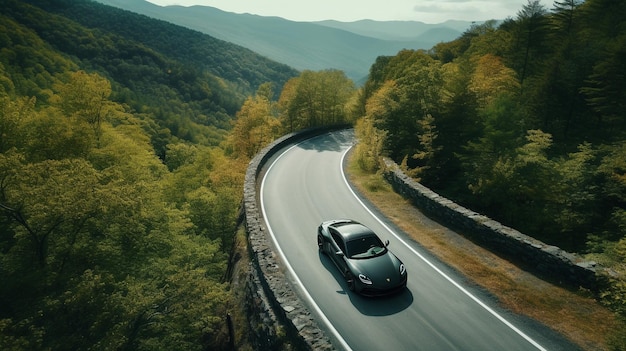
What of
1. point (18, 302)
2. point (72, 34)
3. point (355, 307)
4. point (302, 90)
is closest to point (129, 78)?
point (72, 34)

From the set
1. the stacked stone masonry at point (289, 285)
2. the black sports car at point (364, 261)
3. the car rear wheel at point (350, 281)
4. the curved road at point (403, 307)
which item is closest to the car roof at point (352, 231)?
the black sports car at point (364, 261)

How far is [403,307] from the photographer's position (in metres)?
11.6

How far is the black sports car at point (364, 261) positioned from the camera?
38.7 feet

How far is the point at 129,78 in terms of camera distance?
495 ft

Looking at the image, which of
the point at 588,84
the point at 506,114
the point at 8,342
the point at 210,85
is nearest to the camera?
the point at 8,342

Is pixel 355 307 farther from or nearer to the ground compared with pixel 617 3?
nearer to the ground

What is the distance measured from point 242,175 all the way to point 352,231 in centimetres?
2159

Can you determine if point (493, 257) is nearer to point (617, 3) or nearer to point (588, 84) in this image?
point (588, 84)

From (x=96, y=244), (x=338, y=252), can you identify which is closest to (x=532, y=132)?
(x=338, y=252)

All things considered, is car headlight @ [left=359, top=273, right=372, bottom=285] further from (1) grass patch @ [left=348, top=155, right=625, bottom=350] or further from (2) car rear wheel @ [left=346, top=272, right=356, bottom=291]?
(1) grass patch @ [left=348, top=155, right=625, bottom=350]

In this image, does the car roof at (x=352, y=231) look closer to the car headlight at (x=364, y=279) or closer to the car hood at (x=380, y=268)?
the car hood at (x=380, y=268)

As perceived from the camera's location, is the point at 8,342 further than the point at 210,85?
No

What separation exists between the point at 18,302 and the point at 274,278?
12419 mm

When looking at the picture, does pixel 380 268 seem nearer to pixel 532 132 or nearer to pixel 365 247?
pixel 365 247
